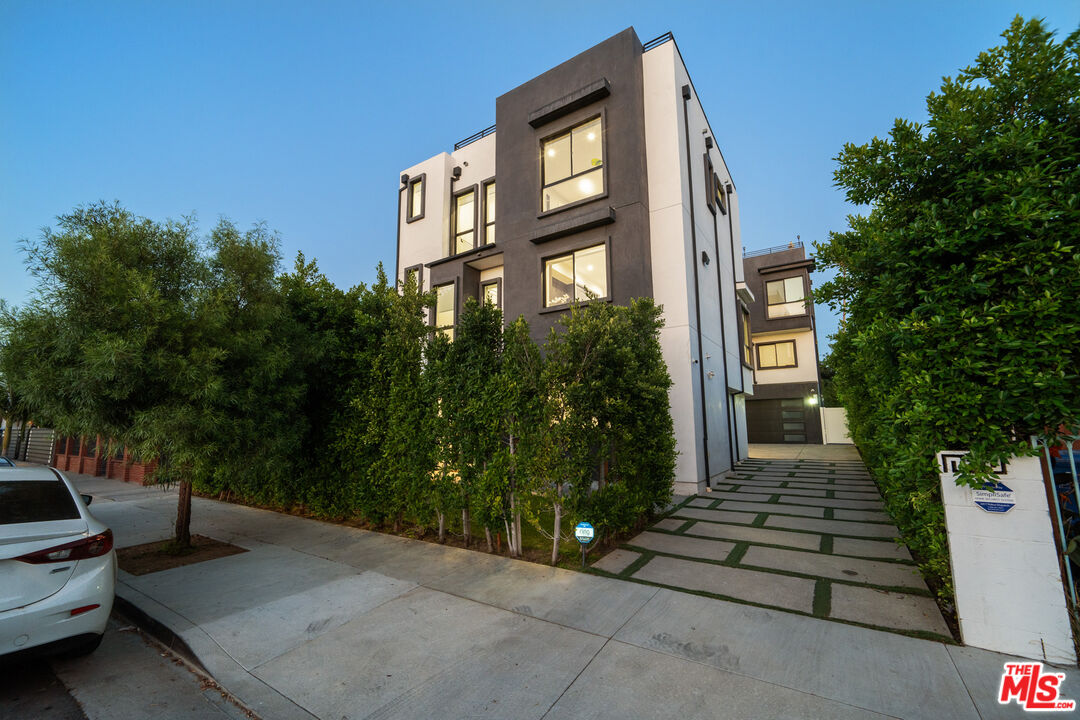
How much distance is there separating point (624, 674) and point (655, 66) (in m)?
12.8

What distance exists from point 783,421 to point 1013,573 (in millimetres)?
23716

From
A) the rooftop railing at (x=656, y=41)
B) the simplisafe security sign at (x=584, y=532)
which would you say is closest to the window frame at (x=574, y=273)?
the rooftop railing at (x=656, y=41)

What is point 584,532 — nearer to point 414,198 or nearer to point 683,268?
point 683,268

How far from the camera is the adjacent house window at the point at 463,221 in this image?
13.5 metres

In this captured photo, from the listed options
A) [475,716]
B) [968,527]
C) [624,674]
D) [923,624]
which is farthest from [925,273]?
[475,716]

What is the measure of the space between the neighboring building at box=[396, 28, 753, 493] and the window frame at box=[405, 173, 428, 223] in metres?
2.42

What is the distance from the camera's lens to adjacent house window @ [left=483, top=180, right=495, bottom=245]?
13031 mm

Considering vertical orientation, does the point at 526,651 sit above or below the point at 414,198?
below

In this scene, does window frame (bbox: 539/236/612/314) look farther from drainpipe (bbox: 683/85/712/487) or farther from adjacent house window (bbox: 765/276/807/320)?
adjacent house window (bbox: 765/276/807/320)

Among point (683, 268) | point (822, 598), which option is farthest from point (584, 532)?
point (683, 268)

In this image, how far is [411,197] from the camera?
1507 centimetres

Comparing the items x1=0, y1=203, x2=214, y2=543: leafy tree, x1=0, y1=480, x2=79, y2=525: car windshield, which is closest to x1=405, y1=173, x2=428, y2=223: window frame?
x1=0, y1=203, x2=214, y2=543: leafy tree

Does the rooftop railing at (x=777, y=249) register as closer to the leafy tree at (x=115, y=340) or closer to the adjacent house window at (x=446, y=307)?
the adjacent house window at (x=446, y=307)

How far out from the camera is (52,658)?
315 centimetres
